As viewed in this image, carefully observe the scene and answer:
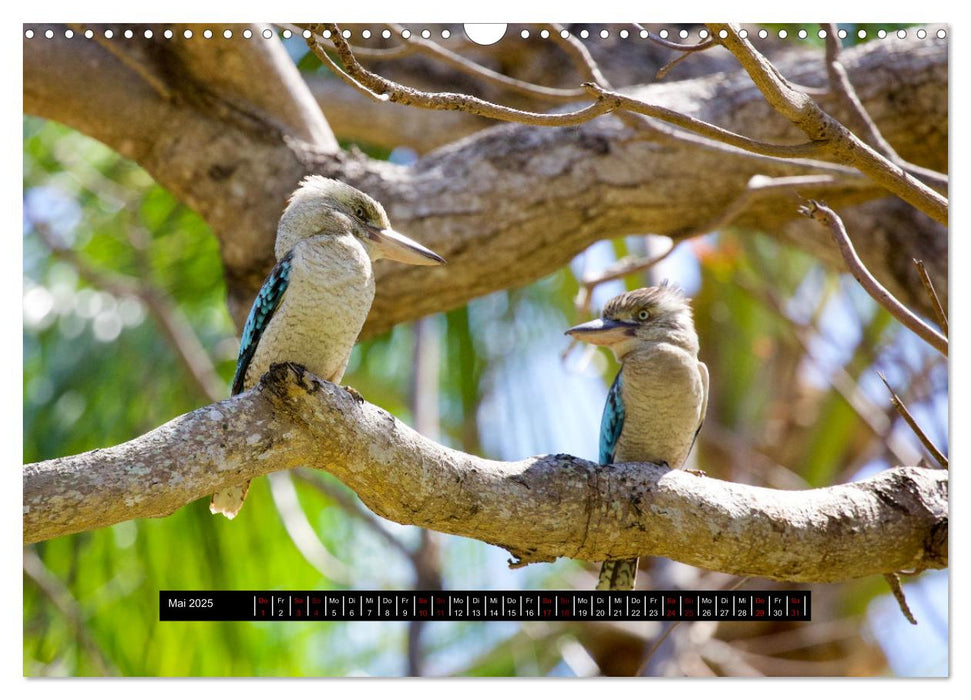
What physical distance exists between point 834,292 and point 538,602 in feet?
10.2

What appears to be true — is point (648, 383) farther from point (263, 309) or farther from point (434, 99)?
point (434, 99)

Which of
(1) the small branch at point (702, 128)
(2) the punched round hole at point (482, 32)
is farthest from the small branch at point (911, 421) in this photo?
(2) the punched round hole at point (482, 32)

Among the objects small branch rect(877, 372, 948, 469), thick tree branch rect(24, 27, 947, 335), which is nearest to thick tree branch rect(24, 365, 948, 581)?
small branch rect(877, 372, 948, 469)

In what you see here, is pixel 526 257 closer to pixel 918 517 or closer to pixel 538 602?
pixel 538 602

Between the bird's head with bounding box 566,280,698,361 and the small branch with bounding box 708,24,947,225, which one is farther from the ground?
the bird's head with bounding box 566,280,698,361

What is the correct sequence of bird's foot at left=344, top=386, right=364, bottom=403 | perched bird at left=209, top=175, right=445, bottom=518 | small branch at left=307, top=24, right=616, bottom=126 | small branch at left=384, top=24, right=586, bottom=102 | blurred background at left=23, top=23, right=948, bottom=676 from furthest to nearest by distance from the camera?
blurred background at left=23, top=23, right=948, bottom=676, small branch at left=384, top=24, right=586, bottom=102, perched bird at left=209, top=175, right=445, bottom=518, bird's foot at left=344, top=386, right=364, bottom=403, small branch at left=307, top=24, right=616, bottom=126

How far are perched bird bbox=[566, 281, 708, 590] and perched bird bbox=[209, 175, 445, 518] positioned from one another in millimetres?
699

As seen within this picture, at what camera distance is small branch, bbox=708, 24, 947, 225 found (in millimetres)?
2111

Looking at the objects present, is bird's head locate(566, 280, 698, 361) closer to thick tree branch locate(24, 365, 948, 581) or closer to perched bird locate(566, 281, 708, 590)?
perched bird locate(566, 281, 708, 590)

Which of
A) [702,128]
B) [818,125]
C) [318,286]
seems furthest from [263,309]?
[818,125]

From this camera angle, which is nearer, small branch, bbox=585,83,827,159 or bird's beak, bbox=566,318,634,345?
small branch, bbox=585,83,827,159

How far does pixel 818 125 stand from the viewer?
218 cm

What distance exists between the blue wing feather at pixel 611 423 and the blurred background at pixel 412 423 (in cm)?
16

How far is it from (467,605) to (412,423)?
1638 millimetres
